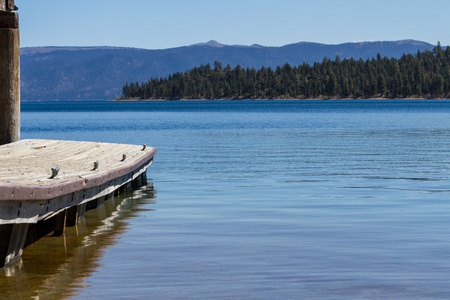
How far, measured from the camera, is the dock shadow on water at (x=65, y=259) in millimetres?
8273

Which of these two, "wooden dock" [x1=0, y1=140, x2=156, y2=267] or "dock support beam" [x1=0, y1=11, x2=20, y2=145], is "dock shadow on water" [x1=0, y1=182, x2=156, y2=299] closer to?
"wooden dock" [x1=0, y1=140, x2=156, y2=267]

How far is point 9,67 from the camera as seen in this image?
15.6m

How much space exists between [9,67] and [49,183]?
719 cm

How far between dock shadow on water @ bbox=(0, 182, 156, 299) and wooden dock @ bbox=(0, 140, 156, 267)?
22cm

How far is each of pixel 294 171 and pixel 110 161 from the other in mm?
9286

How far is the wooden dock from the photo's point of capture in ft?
26.7

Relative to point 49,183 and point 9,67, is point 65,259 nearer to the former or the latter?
point 49,183

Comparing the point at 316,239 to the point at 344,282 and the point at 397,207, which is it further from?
the point at 397,207

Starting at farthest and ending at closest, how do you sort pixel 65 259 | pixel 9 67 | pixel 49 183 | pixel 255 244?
1. pixel 9 67
2. pixel 255 244
3. pixel 65 259
4. pixel 49 183

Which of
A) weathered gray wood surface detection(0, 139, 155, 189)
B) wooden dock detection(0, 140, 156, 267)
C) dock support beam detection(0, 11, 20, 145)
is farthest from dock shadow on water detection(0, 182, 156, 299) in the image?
dock support beam detection(0, 11, 20, 145)

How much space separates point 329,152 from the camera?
32.4 meters

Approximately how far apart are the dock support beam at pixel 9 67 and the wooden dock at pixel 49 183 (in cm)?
75

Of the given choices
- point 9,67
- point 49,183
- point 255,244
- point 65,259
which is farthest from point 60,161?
point 255,244

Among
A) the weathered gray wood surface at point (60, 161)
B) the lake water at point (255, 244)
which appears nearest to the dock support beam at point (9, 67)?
the weathered gray wood surface at point (60, 161)
